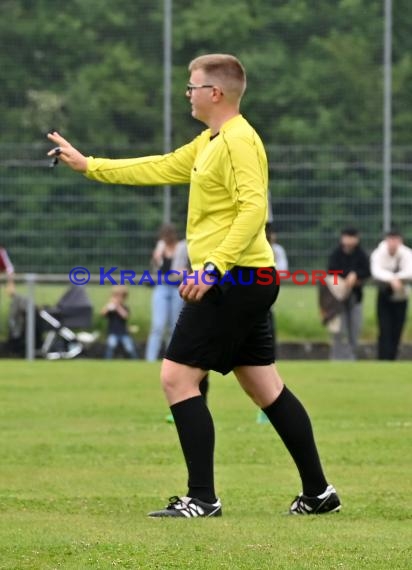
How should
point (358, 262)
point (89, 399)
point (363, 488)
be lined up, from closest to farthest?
point (363, 488), point (89, 399), point (358, 262)

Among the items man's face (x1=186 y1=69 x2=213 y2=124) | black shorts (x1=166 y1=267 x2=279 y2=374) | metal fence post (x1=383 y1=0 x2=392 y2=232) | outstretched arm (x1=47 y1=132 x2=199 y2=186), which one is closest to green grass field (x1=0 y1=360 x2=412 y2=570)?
black shorts (x1=166 y1=267 x2=279 y2=374)

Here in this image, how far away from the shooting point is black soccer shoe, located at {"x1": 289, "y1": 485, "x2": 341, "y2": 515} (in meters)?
7.18

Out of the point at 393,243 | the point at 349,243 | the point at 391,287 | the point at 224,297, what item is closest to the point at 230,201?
the point at 224,297

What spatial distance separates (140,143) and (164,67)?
140 cm

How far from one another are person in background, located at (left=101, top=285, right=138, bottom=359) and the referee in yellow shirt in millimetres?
15021

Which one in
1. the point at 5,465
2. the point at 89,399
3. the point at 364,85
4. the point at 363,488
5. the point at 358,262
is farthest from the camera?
the point at 364,85

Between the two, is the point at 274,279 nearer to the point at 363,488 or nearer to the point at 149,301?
the point at 363,488

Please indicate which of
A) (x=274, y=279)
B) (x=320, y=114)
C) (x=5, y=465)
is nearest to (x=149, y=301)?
(x=320, y=114)

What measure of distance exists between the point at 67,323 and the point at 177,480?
1368 cm

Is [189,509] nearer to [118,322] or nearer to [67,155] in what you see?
[67,155]

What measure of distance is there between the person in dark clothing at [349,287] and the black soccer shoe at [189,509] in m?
14.0

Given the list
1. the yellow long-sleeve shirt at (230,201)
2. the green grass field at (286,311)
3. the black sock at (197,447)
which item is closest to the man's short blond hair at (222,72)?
the yellow long-sleeve shirt at (230,201)

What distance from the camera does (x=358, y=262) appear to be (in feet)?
69.4

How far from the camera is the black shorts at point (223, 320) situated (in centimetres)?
691
